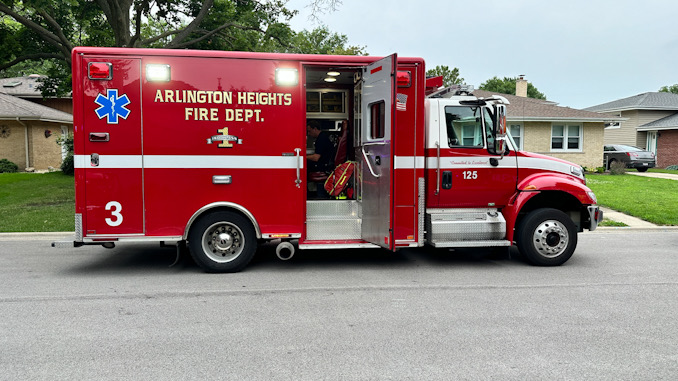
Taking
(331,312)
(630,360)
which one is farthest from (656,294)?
(331,312)

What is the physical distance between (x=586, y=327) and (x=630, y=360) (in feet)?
2.56

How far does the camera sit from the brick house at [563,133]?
2566cm

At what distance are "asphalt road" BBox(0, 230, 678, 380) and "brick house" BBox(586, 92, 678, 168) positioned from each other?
29.1 metres

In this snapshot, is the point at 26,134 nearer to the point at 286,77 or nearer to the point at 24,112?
the point at 24,112

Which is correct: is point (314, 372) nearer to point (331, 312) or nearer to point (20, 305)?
point (331, 312)

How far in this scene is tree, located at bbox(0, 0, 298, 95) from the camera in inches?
612

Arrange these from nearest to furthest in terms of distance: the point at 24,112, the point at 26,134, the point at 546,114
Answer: the point at 24,112, the point at 546,114, the point at 26,134

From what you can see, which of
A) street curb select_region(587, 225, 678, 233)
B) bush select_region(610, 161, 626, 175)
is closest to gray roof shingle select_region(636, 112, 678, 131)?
bush select_region(610, 161, 626, 175)

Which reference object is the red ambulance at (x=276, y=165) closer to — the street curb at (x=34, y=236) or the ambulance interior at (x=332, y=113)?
the ambulance interior at (x=332, y=113)

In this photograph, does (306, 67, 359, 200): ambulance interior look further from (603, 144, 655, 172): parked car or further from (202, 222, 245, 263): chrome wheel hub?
(603, 144, 655, 172): parked car

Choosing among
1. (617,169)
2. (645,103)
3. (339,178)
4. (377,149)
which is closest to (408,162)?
(377,149)

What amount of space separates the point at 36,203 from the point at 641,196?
17.4 meters

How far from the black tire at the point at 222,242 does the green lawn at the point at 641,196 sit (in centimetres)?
956

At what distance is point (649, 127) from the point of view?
107 ft
